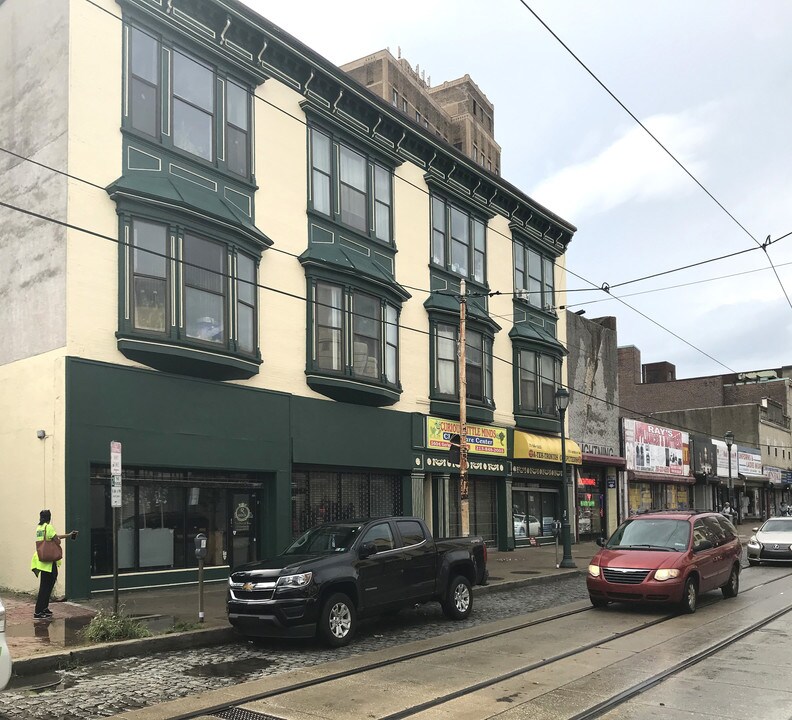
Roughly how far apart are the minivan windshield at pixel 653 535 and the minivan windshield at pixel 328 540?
5366 millimetres

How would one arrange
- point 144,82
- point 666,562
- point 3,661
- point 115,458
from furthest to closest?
point 144,82 → point 666,562 → point 115,458 → point 3,661

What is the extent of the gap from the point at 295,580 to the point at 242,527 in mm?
8013

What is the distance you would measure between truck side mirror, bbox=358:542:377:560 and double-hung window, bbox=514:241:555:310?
1854 cm

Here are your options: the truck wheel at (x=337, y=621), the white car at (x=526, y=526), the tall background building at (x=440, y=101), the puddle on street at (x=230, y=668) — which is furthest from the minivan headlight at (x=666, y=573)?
the tall background building at (x=440, y=101)

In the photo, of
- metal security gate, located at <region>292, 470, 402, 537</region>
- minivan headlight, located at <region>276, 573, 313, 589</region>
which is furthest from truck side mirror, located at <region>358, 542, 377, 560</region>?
metal security gate, located at <region>292, 470, 402, 537</region>

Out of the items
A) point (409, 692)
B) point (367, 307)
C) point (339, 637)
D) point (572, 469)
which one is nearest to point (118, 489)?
point (339, 637)

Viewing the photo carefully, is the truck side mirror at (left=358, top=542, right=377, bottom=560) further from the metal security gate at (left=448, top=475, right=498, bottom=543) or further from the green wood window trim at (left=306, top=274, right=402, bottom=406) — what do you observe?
the metal security gate at (left=448, top=475, right=498, bottom=543)

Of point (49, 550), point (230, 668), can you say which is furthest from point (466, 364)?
point (230, 668)

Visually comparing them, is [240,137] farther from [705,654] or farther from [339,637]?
[705,654]

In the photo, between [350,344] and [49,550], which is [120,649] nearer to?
[49,550]

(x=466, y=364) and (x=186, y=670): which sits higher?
(x=466, y=364)

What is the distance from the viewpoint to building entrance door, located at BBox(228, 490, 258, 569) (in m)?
18.4

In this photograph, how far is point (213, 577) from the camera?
17844 millimetres

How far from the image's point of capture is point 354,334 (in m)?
21.5
